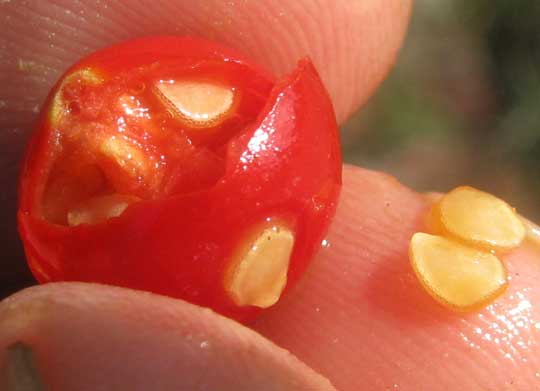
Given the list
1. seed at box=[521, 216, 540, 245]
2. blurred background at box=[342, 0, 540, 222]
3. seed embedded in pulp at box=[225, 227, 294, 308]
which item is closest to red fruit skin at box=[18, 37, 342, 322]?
seed embedded in pulp at box=[225, 227, 294, 308]

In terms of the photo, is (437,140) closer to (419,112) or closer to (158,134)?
(419,112)

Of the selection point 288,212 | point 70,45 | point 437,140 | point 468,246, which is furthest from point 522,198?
point 70,45

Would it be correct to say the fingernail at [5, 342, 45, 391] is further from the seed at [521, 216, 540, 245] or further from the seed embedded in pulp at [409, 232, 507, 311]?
the seed at [521, 216, 540, 245]

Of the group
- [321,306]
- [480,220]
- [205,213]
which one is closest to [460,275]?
[480,220]

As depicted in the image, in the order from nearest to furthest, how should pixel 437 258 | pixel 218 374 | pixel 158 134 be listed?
1. pixel 218 374
2. pixel 158 134
3. pixel 437 258

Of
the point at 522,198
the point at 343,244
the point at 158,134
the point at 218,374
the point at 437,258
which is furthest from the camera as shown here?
the point at 522,198

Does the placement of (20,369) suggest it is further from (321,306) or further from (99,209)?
(321,306)

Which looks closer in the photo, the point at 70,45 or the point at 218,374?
the point at 218,374
